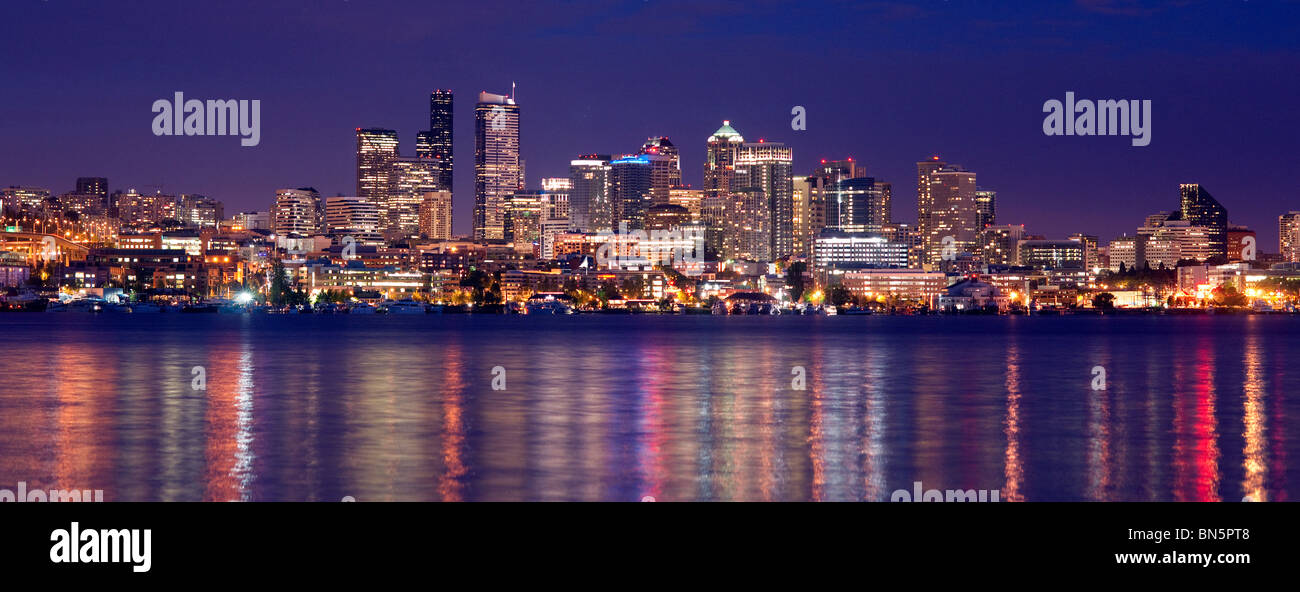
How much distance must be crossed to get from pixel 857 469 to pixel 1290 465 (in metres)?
8.98

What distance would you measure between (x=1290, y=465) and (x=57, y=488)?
23814mm

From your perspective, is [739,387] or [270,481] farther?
[739,387]

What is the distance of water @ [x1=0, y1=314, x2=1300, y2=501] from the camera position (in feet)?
77.4

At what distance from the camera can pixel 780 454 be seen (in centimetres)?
2731

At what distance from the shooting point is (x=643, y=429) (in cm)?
3266

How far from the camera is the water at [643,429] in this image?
77.4 ft
